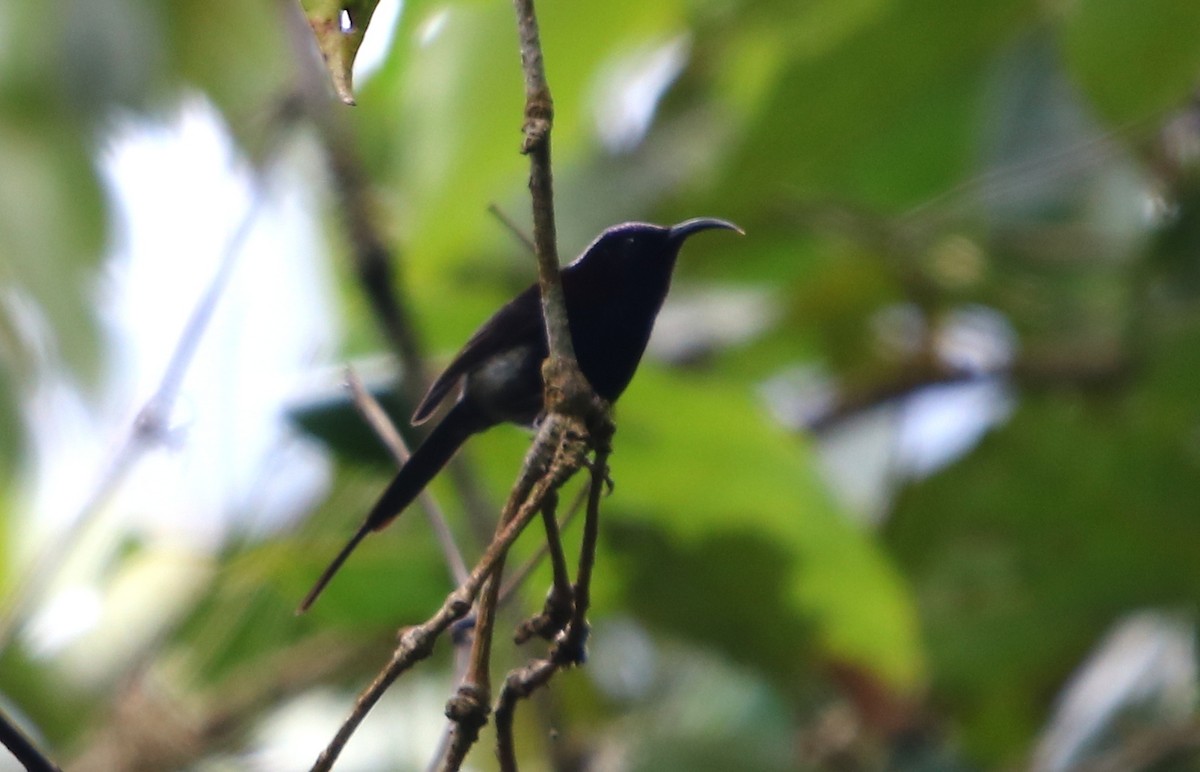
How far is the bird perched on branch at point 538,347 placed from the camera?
1.79 m

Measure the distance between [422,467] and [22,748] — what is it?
0.99m

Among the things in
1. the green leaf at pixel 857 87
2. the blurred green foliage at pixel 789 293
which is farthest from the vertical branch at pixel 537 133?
the green leaf at pixel 857 87

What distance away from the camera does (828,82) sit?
4.03 m

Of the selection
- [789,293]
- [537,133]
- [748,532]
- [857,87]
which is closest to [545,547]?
[537,133]

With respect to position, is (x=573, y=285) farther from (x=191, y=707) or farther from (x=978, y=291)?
(x=978, y=291)

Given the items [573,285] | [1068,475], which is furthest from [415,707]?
[573,285]

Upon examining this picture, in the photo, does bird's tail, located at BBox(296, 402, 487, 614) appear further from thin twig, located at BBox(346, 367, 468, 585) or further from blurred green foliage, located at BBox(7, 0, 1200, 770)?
blurred green foliage, located at BBox(7, 0, 1200, 770)

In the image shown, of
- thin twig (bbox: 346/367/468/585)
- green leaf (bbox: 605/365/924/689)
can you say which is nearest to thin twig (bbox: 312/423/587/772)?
thin twig (bbox: 346/367/468/585)

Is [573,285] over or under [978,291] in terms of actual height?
under

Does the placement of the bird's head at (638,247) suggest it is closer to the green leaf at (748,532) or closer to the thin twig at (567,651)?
the thin twig at (567,651)

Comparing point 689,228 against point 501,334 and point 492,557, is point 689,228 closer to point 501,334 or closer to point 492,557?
point 501,334

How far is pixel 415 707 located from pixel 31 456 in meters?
1.39

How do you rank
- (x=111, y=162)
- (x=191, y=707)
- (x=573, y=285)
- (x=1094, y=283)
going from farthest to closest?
(x=1094, y=283) < (x=111, y=162) < (x=191, y=707) < (x=573, y=285)

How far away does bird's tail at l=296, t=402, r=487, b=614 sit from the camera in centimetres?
195
